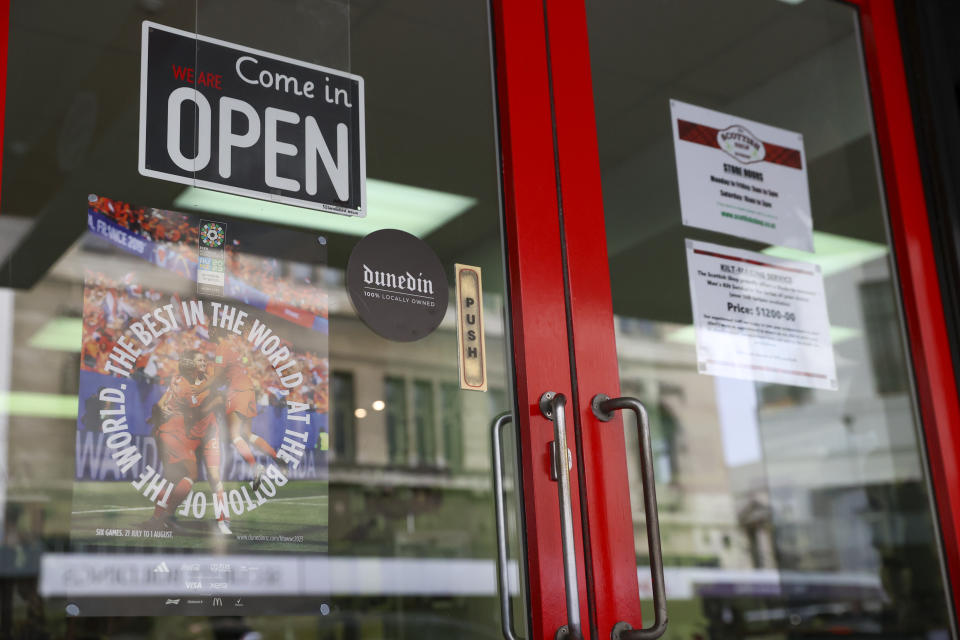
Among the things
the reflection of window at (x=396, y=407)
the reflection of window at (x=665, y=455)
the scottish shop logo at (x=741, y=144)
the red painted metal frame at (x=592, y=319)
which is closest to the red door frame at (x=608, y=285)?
the red painted metal frame at (x=592, y=319)

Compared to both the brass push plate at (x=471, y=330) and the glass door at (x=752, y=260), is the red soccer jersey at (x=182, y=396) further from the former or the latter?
the glass door at (x=752, y=260)

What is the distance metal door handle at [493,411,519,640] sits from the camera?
56.5 inches

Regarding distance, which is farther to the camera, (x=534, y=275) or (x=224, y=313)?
(x=534, y=275)

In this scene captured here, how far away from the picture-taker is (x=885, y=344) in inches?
82.7

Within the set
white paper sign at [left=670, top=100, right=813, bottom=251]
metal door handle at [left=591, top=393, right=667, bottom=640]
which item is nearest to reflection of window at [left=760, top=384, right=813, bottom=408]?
white paper sign at [left=670, top=100, right=813, bottom=251]

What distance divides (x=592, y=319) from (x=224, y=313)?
607mm

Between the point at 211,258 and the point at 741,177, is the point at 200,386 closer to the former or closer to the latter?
the point at 211,258

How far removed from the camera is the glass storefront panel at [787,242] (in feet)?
6.02

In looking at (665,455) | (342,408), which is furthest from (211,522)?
(665,455)

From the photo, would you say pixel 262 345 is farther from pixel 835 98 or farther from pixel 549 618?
pixel 835 98

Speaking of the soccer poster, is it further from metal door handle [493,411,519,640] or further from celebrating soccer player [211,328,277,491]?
metal door handle [493,411,519,640]

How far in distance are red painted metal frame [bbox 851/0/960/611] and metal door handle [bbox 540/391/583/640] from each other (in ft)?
3.02

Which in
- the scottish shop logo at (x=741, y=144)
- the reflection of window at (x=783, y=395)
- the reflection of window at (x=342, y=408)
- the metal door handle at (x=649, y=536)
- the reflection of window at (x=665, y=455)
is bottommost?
the metal door handle at (x=649, y=536)

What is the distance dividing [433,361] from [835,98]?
46.9 inches
